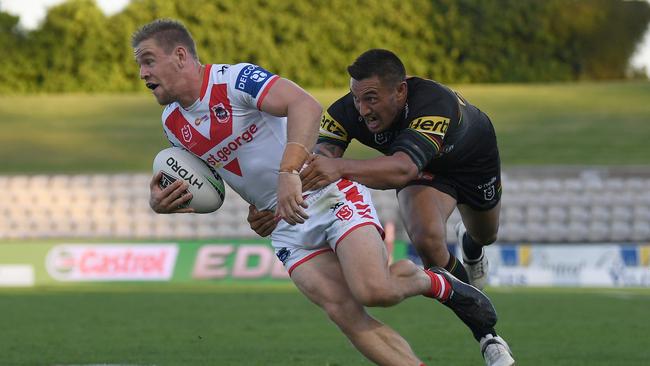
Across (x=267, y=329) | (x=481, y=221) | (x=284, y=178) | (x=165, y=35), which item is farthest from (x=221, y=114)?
(x=267, y=329)

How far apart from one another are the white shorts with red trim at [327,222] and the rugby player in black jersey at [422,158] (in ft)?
0.35

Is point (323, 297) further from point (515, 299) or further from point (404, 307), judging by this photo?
point (515, 299)

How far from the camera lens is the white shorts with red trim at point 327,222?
6219mm

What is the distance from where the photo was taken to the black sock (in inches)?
357

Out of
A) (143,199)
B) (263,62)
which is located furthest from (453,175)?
(263,62)

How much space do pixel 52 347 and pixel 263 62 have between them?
40.9 metres

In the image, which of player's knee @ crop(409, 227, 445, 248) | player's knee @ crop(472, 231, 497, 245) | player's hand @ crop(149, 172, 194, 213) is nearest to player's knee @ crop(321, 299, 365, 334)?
player's hand @ crop(149, 172, 194, 213)

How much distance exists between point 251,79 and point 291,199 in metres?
0.73

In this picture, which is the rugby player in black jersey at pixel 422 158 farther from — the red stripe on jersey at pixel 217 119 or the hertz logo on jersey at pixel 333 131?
the red stripe on jersey at pixel 217 119

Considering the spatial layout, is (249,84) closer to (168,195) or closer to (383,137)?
(168,195)

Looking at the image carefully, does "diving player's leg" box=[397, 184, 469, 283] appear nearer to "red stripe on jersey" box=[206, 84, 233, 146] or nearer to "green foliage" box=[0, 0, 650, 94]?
"red stripe on jersey" box=[206, 84, 233, 146]

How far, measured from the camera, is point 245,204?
2212cm

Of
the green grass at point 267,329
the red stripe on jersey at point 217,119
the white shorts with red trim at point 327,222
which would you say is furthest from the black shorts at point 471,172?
the red stripe on jersey at point 217,119

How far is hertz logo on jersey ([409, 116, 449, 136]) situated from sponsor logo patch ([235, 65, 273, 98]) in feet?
3.44
